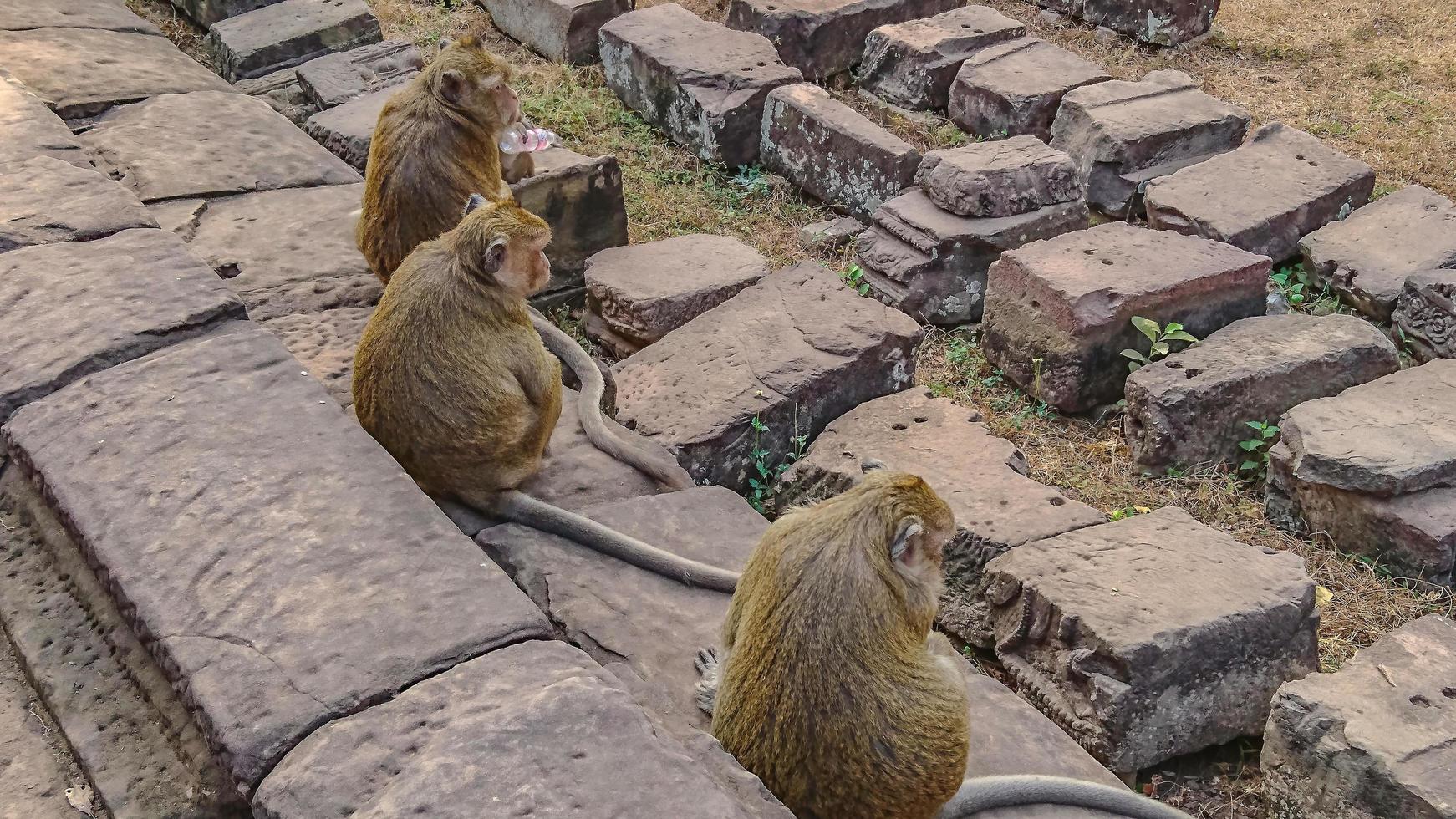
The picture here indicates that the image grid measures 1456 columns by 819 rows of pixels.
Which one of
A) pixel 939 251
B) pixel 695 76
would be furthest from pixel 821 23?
pixel 939 251

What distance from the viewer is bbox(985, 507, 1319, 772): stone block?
12.7 feet

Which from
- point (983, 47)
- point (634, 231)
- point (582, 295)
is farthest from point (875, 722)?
point (983, 47)

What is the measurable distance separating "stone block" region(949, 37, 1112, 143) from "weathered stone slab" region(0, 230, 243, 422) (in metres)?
5.16

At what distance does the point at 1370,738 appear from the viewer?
355cm

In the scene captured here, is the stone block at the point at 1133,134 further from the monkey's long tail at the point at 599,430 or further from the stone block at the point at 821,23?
the monkey's long tail at the point at 599,430

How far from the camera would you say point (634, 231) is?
A: 6777mm

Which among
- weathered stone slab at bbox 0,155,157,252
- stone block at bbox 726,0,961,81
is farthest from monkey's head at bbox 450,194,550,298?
stone block at bbox 726,0,961,81

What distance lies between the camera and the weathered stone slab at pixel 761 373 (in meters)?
4.93

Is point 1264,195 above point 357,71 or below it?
below

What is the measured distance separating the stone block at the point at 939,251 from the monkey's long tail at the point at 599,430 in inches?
84.2

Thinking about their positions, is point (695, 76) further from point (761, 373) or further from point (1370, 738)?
point (1370, 738)

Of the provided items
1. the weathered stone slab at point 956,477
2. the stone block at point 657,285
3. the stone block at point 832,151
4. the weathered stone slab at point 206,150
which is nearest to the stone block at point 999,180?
the stone block at point 832,151

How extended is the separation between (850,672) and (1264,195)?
488 cm

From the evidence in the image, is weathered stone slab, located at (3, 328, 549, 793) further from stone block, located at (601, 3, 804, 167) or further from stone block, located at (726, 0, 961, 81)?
stone block, located at (726, 0, 961, 81)
